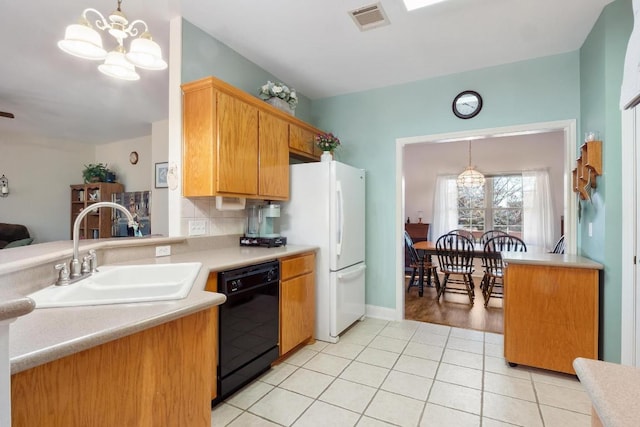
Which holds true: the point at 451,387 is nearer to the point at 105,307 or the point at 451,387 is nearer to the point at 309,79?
the point at 105,307

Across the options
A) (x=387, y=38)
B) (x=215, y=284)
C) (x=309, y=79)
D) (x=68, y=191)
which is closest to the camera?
(x=215, y=284)

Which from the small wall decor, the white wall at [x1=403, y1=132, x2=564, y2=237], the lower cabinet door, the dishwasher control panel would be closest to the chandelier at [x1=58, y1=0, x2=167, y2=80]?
the dishwasher control panel

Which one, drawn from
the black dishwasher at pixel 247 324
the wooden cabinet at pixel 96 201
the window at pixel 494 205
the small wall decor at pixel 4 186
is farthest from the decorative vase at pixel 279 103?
the small wall decor at pixel 4 186

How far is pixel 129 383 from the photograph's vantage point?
100 cm

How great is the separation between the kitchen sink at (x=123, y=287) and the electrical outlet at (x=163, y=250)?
44 centimetres

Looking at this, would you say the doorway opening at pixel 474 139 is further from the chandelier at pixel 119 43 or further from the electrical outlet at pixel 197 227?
the chandelier at pixel 119 43

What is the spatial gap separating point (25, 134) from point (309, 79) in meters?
5.08

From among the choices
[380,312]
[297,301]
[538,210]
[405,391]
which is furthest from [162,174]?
[538,210]

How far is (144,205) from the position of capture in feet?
16.7

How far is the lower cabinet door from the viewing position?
7.90 ft

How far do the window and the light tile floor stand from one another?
11.8ft

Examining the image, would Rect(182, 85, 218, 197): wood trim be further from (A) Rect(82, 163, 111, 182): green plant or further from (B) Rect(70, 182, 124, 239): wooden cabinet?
(A) Rect(82, 163, 111, 182): green plant

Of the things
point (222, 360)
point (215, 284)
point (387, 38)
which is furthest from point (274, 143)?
point (222, 360)

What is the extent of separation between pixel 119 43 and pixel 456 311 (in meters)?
4.05
